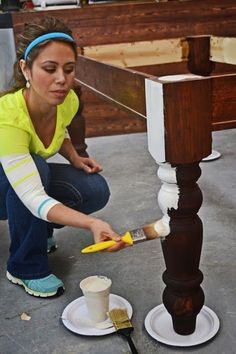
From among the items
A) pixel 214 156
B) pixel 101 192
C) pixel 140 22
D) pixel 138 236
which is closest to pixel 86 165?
pixel 101 192

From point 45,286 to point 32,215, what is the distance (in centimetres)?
21

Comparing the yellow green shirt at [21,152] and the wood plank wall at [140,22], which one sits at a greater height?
the wood plank wall at [140,22]

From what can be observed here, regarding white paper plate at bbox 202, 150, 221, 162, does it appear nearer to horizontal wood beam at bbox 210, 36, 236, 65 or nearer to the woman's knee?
horizontal wood beam at bbox 210, 36, 236, 65

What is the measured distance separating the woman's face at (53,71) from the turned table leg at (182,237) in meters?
0.38

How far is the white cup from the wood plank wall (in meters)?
1.67

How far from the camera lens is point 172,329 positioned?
118 centimetres

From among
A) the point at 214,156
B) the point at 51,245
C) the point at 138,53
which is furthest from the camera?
the point at 214,156

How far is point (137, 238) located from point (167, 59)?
1.37 m

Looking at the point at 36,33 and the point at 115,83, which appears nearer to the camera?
the point at 36,33

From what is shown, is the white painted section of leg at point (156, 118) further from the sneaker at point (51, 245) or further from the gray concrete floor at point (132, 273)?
the sneaker at point (51, 245)

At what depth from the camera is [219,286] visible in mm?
1374

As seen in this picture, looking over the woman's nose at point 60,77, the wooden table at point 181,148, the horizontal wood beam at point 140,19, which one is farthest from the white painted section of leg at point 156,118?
the horizontal wood beam at point 140,19

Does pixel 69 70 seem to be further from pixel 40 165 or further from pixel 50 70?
pixel 40 165

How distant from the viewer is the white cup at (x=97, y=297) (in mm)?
1182
